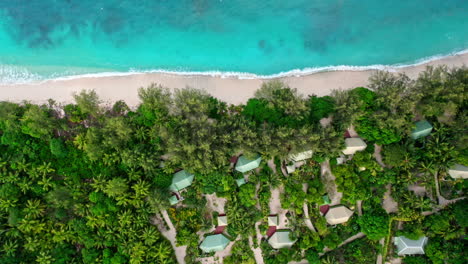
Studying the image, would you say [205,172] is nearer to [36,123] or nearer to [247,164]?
[247,164]

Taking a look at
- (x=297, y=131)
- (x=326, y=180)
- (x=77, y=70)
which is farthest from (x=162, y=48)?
(x=326, y=180)

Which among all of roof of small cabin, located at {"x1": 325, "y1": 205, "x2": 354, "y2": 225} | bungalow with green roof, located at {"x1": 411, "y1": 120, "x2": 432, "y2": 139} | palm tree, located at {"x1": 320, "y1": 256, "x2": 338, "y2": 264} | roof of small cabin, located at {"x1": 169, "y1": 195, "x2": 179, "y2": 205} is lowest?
palm tree, located at {"x1": 320, "y1": 256, "x2": 338, "y2": 264}

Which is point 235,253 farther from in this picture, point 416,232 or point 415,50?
point 415,50

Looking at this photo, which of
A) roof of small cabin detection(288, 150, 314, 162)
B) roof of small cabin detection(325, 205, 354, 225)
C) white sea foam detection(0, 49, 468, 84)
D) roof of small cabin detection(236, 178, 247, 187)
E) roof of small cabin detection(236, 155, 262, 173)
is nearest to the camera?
roof of small cabin detection(288, 150, 314, 162)

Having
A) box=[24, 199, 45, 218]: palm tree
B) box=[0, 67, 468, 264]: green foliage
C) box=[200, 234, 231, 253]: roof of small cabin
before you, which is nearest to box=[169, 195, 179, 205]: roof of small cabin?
box=[0, 67, 468, 264]: green foliage

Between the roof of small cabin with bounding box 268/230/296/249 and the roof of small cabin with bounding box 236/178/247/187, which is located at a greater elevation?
the roof of small cabin with bounding box 236/178/247/187

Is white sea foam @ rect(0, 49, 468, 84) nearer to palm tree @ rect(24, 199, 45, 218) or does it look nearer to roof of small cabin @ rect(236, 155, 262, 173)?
roof of small cabin @ rect(236, 155, 262, 173)

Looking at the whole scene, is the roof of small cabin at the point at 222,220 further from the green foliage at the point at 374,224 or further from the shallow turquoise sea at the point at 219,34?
the shallow turquoise sea at the point at 219,34
